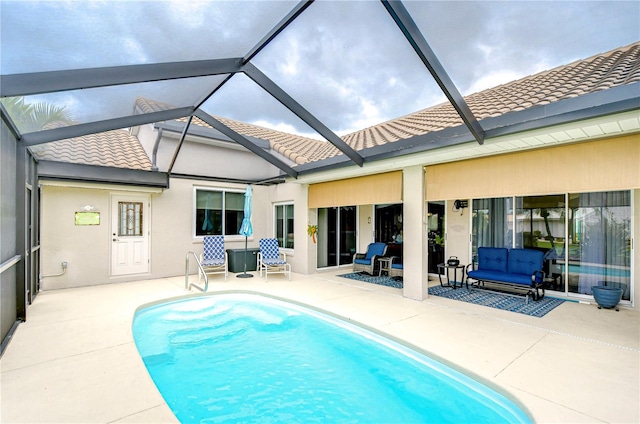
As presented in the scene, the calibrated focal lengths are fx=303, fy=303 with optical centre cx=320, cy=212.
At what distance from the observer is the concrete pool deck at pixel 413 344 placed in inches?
112

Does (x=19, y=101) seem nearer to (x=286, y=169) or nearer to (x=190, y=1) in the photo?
(x=190, y=1)

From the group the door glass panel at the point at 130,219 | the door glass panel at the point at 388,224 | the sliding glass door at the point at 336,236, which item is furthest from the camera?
the door glass panel at the point at 388,224

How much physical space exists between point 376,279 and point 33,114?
27.6ft

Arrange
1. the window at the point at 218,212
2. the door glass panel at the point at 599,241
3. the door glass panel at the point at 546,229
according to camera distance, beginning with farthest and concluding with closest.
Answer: the window at the point at 218,212
the door glass panel at the point at 546,229
the door glass panel at the point at 599,241

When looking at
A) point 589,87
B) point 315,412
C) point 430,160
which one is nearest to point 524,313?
point 430,160

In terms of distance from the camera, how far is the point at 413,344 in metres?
4.26

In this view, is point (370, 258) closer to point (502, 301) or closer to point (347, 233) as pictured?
point (347, 233)

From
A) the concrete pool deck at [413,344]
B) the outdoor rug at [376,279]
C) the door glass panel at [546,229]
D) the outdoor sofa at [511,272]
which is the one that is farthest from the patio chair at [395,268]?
the door glass panel at [546,229]

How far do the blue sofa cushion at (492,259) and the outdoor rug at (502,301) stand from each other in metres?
0.63

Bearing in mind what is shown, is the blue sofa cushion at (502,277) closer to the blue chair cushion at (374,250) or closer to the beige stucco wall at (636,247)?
the beige stucco wall at (636,247)

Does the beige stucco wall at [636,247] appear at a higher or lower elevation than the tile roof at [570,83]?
lower

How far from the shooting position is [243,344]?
4.89m

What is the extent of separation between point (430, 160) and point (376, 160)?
1160 mm

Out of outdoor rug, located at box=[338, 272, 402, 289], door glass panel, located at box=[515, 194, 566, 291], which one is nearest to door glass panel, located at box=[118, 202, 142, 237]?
outdoor rug, located at box=[338, 272, 402, 289]
